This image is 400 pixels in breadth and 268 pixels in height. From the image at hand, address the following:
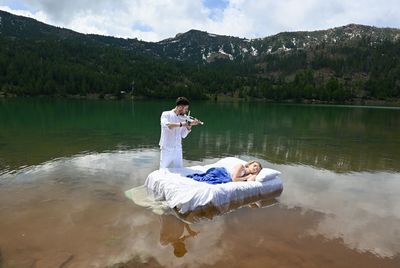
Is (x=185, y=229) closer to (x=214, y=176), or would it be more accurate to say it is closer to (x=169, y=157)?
(x=214, y=176)

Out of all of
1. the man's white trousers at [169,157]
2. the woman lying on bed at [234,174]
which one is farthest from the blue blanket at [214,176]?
the man's white trousers at [169,157]

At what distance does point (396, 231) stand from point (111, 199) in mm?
9029

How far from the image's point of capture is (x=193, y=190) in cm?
1101

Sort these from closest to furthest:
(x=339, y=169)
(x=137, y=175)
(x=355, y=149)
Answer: (x=137, y=175) → (x=339, y=169) → (x=355, y=149)

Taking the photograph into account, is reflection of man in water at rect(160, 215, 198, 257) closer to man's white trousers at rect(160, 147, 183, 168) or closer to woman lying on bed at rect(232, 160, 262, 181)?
man's white trousers at rect(160, 147, 183, 168)

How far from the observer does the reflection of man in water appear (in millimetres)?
8659

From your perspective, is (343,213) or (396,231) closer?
(396,231)

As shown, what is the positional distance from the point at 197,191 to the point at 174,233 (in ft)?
6.17

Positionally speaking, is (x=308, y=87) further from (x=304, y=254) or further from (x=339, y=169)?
(x=304, y=254)

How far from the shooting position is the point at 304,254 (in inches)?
336

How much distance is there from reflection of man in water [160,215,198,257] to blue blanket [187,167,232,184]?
86.1 inches

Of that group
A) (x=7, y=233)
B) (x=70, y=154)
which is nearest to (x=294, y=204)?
(x=7, y=233)

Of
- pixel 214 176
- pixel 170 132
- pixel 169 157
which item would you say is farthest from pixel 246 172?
pixel 170 132

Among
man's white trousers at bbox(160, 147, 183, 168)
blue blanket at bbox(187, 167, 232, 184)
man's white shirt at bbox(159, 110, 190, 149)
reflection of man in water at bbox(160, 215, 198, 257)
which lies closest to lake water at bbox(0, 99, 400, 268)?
reflection of man in water at bbox(160, 215, 198, 257)
